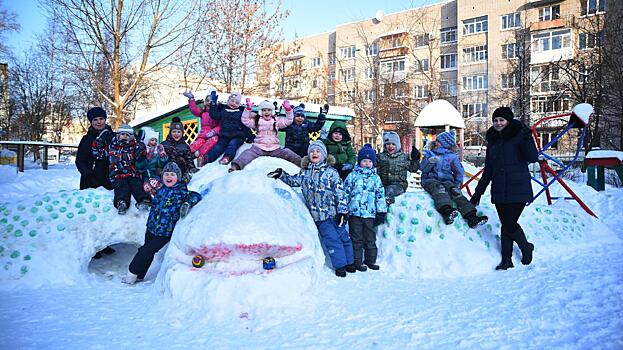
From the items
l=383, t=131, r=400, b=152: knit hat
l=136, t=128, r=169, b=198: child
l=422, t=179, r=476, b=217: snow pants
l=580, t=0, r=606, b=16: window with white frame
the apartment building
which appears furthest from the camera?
l=580, t=0, r=606, b=16: window with white frame

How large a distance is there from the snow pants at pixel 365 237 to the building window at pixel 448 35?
1120 inches

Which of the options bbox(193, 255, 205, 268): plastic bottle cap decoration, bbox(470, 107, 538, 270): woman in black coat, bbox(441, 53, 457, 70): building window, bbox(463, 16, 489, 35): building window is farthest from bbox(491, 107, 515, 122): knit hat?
bbox(441, 53, 457, 70): building window

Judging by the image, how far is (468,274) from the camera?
444 cm

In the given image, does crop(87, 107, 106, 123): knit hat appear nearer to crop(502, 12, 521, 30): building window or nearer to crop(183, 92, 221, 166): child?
crop(183, 92, 221, 166): child

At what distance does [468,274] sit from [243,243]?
101 inches

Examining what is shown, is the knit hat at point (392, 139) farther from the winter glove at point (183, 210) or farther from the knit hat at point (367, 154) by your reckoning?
the winter glove at point (183, 210)

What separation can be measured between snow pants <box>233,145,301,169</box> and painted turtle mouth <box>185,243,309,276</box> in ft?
6.16

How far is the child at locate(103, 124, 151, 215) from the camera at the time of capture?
185 inches

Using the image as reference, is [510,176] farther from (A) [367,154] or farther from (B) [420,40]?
(B) [420,40]

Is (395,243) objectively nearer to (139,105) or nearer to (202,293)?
(202,293)

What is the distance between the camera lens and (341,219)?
445cm

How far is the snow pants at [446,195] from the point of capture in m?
4.90

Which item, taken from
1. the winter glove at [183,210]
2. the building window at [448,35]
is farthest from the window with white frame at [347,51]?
the winter glove at [183,210]

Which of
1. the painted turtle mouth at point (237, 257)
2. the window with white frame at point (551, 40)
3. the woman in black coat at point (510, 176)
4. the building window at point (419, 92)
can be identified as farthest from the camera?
the building window at point (419, 92)
